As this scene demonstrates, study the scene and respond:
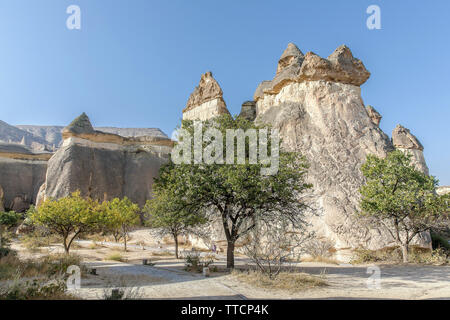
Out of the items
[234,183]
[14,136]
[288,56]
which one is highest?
[14,136]

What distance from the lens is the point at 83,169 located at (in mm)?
34250

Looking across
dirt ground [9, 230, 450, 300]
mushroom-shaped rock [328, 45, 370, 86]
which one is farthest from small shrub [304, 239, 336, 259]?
mushroom-shaped rock [328, 45, 370, 86]

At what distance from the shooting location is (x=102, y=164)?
118 ft

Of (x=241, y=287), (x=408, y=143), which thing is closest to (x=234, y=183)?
(x=241, y=287)

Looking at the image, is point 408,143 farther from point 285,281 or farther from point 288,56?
point 285,281

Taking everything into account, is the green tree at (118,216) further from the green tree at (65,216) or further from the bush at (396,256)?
the bush at (396,256)

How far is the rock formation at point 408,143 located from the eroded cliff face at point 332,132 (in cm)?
1564

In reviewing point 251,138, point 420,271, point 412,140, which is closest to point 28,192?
point 251,138

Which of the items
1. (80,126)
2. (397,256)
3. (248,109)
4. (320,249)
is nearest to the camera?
(397,256)

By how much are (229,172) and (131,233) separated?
21.7 meters

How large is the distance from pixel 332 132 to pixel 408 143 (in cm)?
1997

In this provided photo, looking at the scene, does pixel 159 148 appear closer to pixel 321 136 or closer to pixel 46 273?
pixel 321 136

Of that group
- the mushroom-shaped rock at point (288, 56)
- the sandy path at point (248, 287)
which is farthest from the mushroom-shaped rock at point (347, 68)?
the sandy path at point (248, 287)

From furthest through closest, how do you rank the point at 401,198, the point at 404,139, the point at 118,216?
the point at 404,139
the point at 118,216
the point at 401,198
